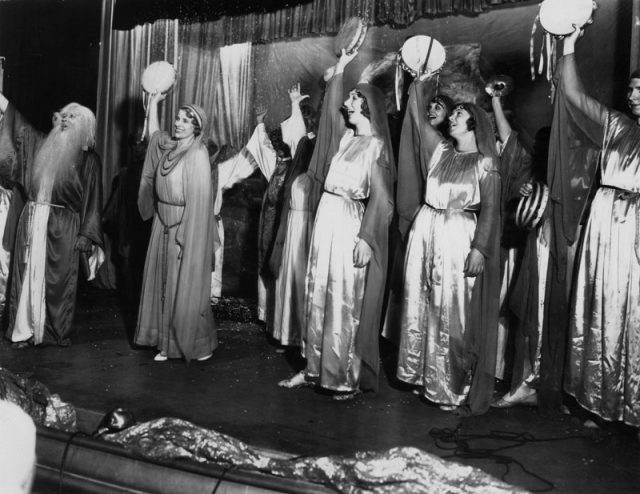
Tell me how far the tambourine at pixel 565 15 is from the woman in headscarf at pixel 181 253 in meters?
2.40

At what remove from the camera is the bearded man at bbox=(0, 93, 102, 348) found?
5754 millimetres

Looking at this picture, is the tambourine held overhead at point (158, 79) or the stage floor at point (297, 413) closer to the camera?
the stage floor at point (297, 413)

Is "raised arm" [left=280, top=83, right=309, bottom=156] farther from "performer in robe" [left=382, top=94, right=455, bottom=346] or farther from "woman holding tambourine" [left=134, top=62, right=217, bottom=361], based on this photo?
"performer in robe" [left=382, top=94, right=455, bottom=346]

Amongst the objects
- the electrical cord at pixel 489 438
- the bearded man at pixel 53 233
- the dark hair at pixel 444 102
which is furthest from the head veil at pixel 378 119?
the bearded man at pixel 53 233

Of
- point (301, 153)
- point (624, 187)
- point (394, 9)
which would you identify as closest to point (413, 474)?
point (624, 187)

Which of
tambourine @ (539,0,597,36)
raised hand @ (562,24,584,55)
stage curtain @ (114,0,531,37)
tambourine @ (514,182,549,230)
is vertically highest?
stage curtain @ (114,0,531,37)

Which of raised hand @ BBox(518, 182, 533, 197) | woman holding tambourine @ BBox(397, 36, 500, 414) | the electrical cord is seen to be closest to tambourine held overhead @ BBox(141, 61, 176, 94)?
woman holding tambourine @ BBox(397, 36, 500, 414)

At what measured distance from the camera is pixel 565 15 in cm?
439

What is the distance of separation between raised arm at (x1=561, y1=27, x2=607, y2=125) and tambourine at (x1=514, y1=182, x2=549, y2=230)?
0.50 m

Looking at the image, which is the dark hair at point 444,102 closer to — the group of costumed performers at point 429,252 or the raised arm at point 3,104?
the group of costumed performers at point 429,252

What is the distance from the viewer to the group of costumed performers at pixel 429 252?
429 cm

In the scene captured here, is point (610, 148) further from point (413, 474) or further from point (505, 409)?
point (413, 474)

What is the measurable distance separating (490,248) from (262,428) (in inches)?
63.4

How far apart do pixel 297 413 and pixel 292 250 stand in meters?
1.86
